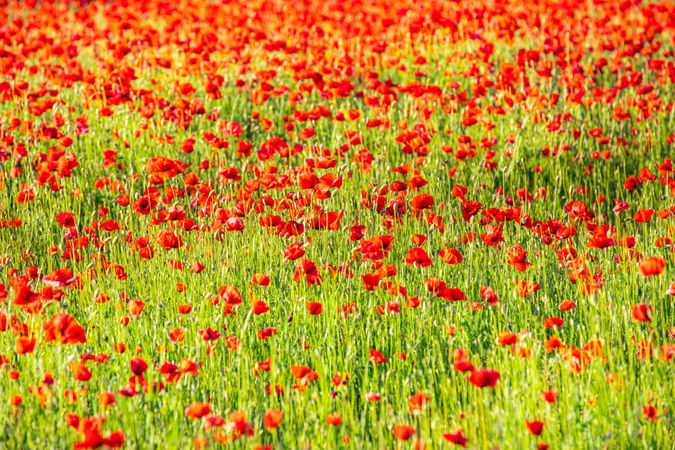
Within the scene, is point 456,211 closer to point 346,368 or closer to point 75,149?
point 346,368

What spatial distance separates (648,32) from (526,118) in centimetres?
301

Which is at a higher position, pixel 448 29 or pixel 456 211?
pixel 448 29

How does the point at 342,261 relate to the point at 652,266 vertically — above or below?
below

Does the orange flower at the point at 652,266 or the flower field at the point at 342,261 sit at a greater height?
the orange flower at the point at 652,266

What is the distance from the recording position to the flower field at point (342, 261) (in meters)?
2.90

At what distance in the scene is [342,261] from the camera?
13.9ft

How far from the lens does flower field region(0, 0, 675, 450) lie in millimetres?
2902

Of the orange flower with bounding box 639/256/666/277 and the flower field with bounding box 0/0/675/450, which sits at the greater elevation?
the orange flower with bounding box 639/256/666/277

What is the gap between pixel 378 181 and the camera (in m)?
5.58

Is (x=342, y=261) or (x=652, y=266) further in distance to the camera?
(x=342, y=261)

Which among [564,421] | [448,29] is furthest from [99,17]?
[564,421]

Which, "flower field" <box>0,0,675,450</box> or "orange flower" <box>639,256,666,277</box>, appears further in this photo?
"orange flower" <box>639,256,666,277</box>

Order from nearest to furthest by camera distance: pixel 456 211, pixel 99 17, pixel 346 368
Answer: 1. pixel 346 368
2. pixel 456 211
3. pixel 99 17

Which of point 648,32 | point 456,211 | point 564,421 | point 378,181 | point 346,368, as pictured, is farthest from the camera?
point 648,32
